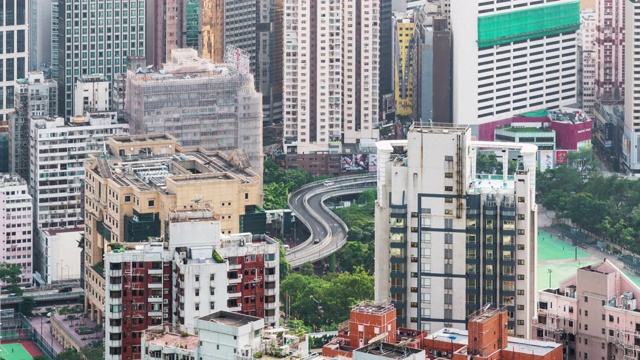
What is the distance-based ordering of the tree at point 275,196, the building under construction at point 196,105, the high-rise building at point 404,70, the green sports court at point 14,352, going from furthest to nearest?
the high-rise building at point 404,70 → the tree at point 275,196 → the building under construction at point 196,105 → the green sports court at point 14,352

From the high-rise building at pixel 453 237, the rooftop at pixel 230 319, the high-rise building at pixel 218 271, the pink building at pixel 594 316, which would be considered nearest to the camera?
the rooftop at pixel 230 319

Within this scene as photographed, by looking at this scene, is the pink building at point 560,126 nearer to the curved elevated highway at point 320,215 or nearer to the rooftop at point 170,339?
the curved elevated highway at point 320,215

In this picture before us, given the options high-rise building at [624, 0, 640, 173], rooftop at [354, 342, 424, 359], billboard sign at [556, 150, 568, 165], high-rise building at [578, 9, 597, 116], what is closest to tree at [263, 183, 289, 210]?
billboard sign at [556, 150, 568, 165]

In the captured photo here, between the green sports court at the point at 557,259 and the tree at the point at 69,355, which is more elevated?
the green sports court at the point at 557,259

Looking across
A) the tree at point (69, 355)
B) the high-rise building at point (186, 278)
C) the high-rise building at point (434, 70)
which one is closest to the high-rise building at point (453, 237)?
the high-rise building at point (186, 278)

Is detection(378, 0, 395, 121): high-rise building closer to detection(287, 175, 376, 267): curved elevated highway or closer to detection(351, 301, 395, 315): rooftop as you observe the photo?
detection(287, 175, 376, 267): curved elevated highway

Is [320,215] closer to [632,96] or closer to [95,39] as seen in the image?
[95,39]

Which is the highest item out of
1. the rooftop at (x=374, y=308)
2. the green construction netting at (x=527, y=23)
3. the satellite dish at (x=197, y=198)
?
the green construction netting at (x=527, y=23)
